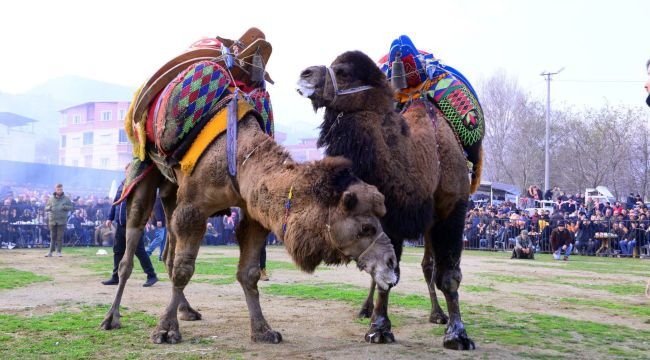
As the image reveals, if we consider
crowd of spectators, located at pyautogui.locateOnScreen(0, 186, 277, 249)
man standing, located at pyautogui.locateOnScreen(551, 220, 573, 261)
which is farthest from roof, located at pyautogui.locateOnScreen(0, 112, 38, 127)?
man standing, located at pyautogui.locateOnScreen(551, 220, 573, 261)

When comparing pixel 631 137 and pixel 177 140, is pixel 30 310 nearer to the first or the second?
pixel 177 140

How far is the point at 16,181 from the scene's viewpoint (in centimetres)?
5059

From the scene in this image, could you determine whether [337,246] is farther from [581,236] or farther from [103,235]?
[103,235]

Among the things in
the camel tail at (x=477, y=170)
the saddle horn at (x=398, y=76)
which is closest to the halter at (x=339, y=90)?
the saddle horn at (x=398, y=76)

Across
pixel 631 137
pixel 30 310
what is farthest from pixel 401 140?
pixel 631 137

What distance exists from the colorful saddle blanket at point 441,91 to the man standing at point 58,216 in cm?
1558

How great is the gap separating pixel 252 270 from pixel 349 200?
7.43ft

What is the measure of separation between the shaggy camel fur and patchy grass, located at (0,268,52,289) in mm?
4438

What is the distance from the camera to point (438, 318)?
293 inches

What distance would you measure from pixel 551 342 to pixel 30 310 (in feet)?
19.5

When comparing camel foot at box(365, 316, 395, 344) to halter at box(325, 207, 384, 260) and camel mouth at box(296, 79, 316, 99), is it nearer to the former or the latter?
halter at box(325, 207, 384, 260)

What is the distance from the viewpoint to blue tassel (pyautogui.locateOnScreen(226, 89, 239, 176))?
19.7ft

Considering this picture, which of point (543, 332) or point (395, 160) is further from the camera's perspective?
point (543, 332)

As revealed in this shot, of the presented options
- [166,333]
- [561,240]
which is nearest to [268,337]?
[166,333]
